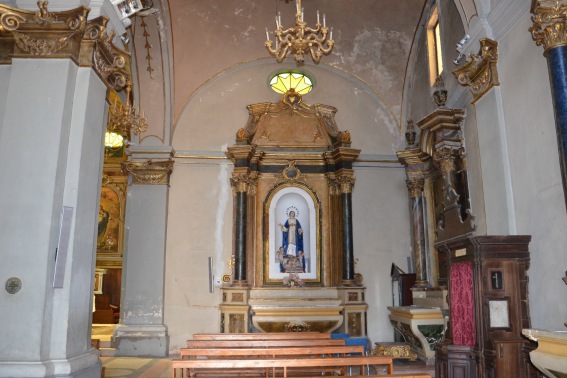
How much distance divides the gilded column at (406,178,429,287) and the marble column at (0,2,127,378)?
678 centimetres

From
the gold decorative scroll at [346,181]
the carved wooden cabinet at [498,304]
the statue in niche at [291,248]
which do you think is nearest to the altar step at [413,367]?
the carved wooden cabinet at [498,304]

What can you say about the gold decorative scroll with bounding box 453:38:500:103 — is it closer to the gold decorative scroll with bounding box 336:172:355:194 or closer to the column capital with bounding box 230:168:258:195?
→ the gold decorative scroll with bounding box 336:172:355:194

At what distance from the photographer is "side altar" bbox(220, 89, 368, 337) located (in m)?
10.6

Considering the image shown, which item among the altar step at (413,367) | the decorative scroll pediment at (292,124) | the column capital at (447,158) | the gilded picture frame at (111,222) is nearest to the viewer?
the altar step at (413,367)

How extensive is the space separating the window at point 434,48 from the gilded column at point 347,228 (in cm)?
269

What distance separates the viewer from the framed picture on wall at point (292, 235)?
11.2 m

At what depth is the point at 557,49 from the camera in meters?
5.14

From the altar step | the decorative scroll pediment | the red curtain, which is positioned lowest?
the altar step

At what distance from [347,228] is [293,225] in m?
1.22

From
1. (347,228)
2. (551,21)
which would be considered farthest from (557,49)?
(347,228)

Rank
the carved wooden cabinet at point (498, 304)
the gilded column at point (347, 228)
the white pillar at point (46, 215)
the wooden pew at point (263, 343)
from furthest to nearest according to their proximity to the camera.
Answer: the gilded column at point (347, 228)
the wooden pew at point (263, 343)
the carved wooden cabinet at point (498, 304)
the white pillar at point (46, 215)

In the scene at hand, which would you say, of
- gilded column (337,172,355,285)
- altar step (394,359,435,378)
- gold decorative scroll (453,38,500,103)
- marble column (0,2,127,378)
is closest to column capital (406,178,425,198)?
gilded column (337,172,355,285)

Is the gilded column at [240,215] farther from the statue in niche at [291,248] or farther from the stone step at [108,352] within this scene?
the stone step at [108,352]

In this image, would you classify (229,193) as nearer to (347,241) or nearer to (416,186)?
(347,241)
